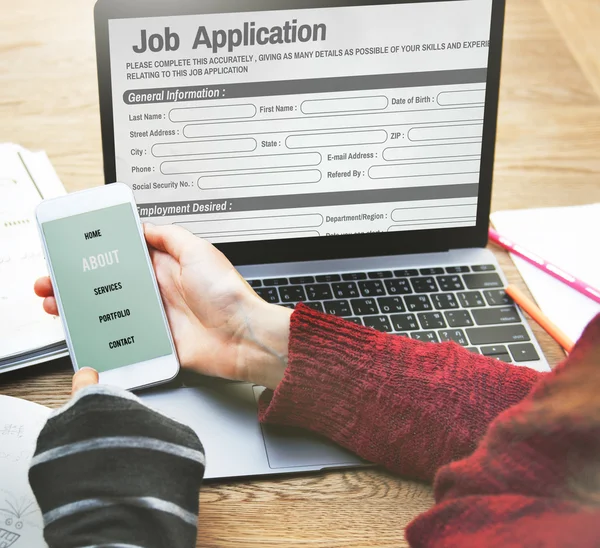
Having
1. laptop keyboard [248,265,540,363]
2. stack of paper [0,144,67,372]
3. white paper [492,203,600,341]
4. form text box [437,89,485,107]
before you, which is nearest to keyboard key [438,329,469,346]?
laptop keyboard [248,265,540,363]

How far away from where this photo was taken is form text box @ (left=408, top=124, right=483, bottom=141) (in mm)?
737

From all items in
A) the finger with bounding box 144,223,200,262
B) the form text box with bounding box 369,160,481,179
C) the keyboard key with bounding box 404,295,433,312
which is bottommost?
the keyboard key with bounding box 404,295,433,312

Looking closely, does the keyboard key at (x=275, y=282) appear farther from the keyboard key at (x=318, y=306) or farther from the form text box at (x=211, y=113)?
the form text box at (x=211, y=113)

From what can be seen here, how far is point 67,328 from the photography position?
2.09 ft

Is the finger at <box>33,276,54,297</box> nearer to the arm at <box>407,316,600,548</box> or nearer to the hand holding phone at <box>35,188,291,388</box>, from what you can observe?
the hand holding phone at <box>35,188,291,388</box>

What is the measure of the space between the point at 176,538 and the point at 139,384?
178 millimetres

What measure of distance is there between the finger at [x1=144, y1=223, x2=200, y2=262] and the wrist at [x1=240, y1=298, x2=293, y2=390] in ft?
0.26

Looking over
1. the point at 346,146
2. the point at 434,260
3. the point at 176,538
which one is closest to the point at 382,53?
the point at 346,146

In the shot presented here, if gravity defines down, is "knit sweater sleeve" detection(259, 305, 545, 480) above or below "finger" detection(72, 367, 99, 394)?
below

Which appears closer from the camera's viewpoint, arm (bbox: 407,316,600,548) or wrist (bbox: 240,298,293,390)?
arm (bbox: 407,316,600,548)

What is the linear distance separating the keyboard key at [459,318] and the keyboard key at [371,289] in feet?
0.21

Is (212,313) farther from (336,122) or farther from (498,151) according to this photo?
(498,151)

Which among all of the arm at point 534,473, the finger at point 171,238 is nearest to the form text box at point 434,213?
the finger at point 171,238

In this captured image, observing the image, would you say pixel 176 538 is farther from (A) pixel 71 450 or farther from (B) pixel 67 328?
(B) pixel 67 328
